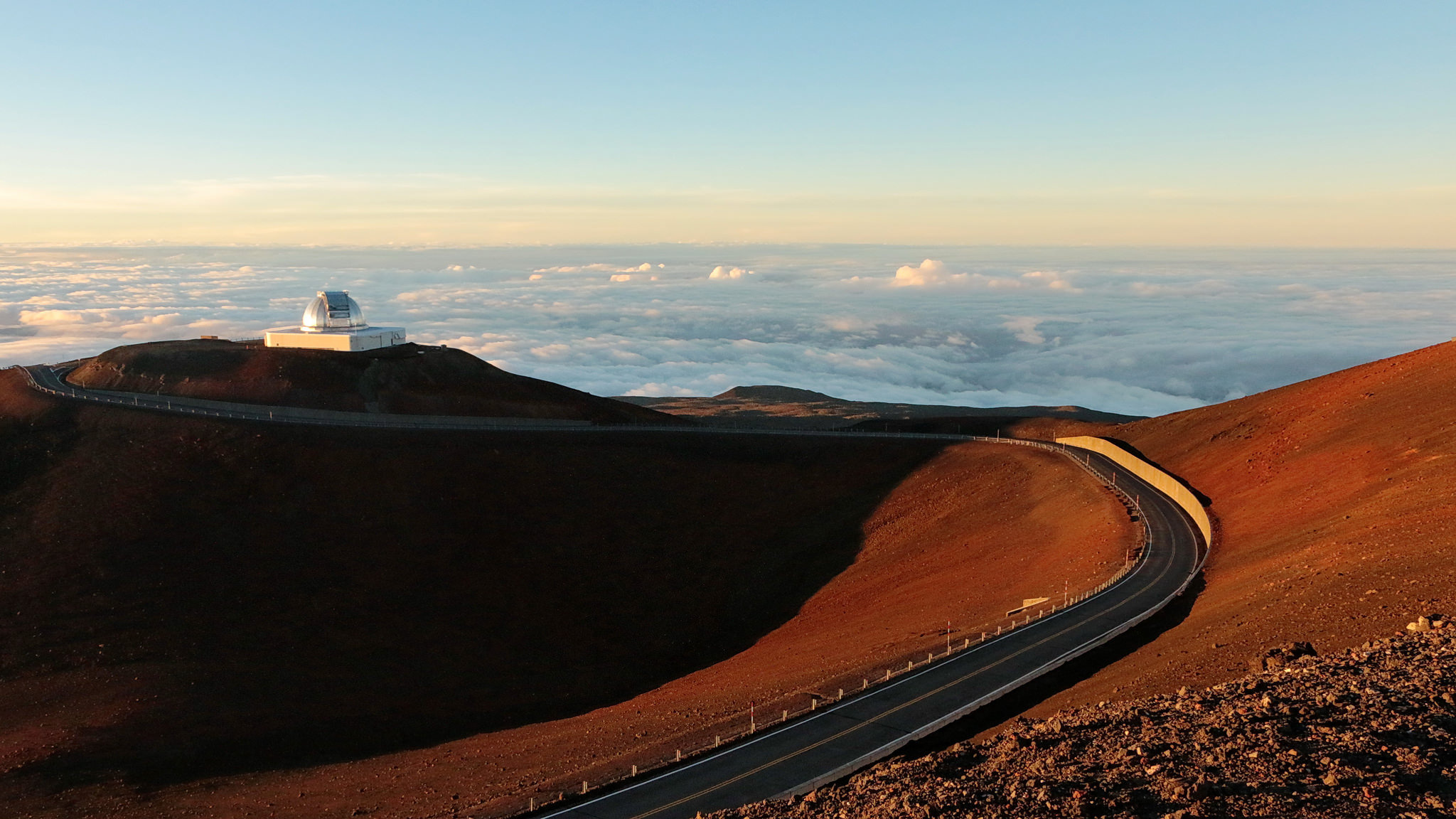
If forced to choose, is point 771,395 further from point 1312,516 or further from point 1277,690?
point 1277,690

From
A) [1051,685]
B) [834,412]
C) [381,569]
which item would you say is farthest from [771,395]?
[1051,685]

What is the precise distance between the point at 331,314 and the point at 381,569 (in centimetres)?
3566

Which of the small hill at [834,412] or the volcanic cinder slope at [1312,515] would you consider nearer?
the volcanic cinder slope at [1312,515]

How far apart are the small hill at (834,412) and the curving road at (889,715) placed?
38.9 m

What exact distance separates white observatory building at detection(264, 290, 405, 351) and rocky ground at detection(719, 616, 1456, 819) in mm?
63858

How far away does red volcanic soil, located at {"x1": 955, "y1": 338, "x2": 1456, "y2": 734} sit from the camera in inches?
867

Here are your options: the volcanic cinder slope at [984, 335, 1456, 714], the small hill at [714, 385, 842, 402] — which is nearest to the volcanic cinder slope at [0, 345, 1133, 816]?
the volcanic cinder slope at [984, 335, 1456, 714]

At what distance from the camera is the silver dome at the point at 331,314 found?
242 feet

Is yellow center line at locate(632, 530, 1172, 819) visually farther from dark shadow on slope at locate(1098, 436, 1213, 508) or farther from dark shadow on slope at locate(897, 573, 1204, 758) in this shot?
dark shadow on slope at locate(1098, 436, 1213, 508)

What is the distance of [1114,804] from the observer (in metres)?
12.9

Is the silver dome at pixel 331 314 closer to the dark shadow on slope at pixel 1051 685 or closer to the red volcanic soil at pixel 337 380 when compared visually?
the red volcanic soil at pixel 337 380

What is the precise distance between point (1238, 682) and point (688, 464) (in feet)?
140

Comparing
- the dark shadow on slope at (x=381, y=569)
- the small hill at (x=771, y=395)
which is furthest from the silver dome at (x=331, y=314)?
the small hill at (x=771, y=395)

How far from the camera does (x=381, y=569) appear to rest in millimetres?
46125
